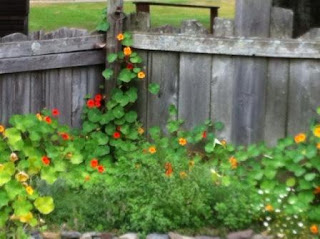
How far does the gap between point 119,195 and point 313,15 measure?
4507mm

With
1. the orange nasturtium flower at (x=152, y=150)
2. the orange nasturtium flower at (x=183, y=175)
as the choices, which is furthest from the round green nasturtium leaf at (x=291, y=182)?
the orange nasturtium flower at (x=152, y=150)

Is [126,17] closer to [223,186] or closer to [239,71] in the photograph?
[239,71]

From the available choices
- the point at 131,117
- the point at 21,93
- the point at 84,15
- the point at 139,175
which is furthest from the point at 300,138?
the point at 84,15

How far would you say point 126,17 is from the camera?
21.6ft

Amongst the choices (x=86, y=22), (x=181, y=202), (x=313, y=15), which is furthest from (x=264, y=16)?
Answer: (x=86, y=22)

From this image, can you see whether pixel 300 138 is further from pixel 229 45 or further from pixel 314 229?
pixel 229 45

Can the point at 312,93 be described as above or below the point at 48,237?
above

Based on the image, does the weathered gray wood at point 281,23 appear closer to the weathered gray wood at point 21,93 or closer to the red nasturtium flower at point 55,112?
the red nasturtium flower at point 55,112

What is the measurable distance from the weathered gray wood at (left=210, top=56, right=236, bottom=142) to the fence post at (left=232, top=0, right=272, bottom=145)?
41mm

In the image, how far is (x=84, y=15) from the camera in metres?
20.4

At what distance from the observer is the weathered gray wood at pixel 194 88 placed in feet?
20.9

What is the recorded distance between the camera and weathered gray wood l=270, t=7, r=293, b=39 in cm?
612

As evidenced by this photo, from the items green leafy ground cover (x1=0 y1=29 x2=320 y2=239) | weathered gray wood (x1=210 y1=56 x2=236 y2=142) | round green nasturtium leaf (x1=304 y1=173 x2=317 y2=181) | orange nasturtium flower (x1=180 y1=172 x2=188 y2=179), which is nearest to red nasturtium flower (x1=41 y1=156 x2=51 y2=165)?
green leafy ground cover (x1=0 y1=29 x2=320 y2=239)

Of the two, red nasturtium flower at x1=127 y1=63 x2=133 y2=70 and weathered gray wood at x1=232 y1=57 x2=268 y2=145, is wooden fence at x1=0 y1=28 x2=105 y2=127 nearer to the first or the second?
red nasturtium flower at x1=127 y1=63 x2=133 y2=70
